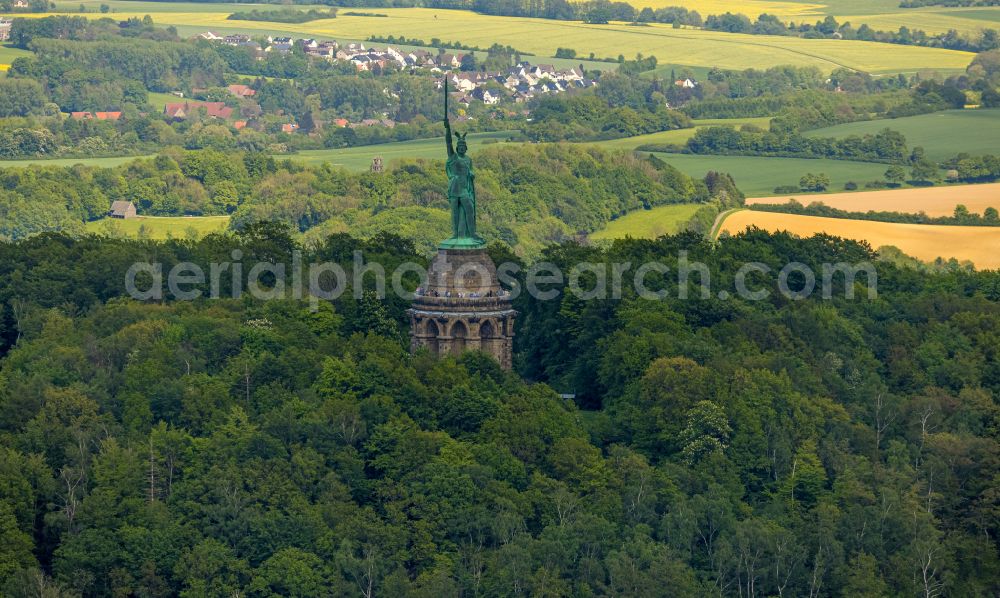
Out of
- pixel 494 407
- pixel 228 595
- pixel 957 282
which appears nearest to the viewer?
pixel 228 595

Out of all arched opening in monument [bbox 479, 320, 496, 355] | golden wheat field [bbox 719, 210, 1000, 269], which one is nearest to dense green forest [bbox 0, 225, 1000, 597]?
arched opening in monument [bbox 479, 320, 496, 355]

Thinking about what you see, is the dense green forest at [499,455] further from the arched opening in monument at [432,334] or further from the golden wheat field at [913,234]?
the golden wheat field at [913,234]

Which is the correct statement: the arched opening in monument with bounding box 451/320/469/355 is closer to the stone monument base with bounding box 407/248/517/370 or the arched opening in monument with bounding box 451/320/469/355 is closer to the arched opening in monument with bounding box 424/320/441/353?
the stone monument base with bounding box 407/248/517/370

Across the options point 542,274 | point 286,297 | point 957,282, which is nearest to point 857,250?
point 957,282

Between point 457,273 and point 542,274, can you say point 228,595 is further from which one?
point 542,274

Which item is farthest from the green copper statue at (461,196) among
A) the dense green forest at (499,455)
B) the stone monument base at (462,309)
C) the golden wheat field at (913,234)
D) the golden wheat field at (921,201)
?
the golden wheat field at (921,201)
